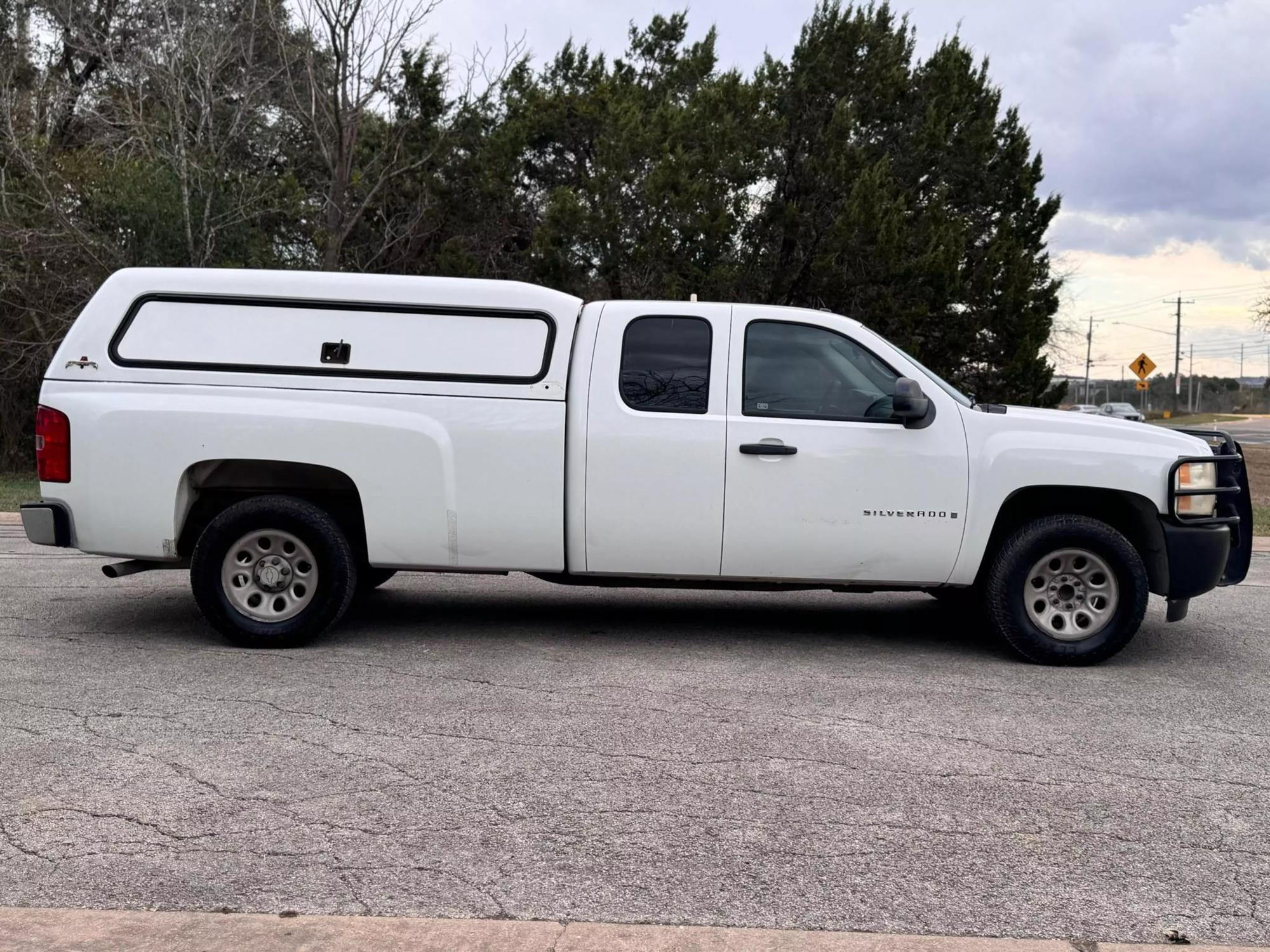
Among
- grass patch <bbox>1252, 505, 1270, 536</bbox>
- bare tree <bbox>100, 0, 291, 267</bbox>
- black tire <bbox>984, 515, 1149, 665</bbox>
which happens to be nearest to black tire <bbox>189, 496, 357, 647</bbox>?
black tire <bbox>984, 515, 1149, 665</bbox>

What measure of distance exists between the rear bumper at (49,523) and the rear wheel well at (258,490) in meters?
0.60

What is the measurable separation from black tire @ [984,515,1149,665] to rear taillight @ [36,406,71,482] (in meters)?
5.23

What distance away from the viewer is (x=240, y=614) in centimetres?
709

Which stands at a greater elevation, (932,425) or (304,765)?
(932,425)

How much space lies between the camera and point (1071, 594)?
7078 millimetres

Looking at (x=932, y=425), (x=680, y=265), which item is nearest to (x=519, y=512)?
(x=932, y=425)

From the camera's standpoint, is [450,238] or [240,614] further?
[450,238]

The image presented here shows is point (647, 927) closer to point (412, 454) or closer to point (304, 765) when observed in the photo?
point (304, 765)

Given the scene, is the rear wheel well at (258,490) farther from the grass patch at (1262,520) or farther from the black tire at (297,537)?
the grass patch at (1262,520)

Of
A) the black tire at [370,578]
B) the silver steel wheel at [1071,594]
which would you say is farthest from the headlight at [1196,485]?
the black tire at [370,578]

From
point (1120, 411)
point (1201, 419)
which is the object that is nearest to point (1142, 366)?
point (1120, 411)

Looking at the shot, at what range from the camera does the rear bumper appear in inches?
274

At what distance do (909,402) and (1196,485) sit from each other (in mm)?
1733

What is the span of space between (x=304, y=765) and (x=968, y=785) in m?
2.58
